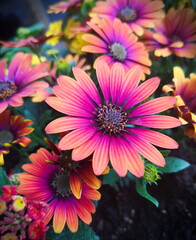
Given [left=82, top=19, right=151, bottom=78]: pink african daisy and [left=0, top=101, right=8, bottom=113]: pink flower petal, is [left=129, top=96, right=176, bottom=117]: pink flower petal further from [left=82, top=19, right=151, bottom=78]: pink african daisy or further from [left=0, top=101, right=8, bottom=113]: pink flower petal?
[left=0, top=101, right=8, bottom=113]: pink flower petal

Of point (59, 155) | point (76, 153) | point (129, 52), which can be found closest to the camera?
point (76, 153)

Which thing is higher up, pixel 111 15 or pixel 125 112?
pixel 111 15

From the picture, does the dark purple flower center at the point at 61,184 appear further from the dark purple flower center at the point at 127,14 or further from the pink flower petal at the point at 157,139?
the dark purple flower center at the point at 127,14

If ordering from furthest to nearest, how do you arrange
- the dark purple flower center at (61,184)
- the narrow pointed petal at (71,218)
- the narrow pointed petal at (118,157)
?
1. the dark purple flower center at (61,184)
2. the narrow pointed petal at (71,218)
3. the narrow pointed petal at (118,157)

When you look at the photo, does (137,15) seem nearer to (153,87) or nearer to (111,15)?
(111,15)

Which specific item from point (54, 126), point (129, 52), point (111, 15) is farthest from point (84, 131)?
point (111, 15)

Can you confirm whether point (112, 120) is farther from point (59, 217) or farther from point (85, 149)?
point (59, 217)

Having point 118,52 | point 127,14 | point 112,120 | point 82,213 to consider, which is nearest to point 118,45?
point 118,52

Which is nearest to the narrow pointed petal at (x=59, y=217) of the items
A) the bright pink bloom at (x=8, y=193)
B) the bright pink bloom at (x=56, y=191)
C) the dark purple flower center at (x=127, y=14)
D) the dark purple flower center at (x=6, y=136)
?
the bright pink bloom at (x=56, y=191)
